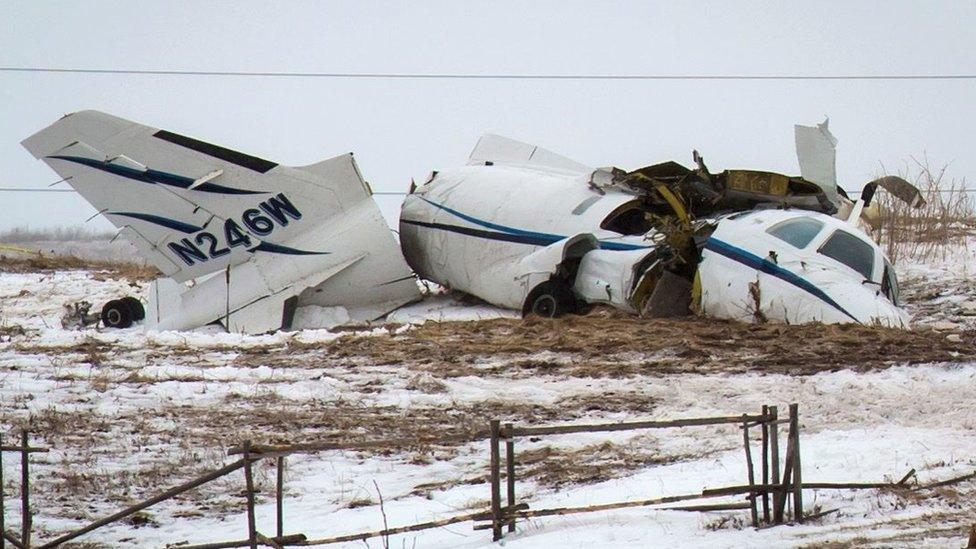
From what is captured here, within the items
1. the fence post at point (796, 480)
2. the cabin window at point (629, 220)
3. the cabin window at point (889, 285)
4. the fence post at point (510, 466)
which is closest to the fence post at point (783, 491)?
the fence post at point (796, 480)

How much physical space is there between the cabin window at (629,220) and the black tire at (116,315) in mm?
7731

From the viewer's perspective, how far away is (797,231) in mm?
18500

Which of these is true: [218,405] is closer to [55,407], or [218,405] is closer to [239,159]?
[55,407]

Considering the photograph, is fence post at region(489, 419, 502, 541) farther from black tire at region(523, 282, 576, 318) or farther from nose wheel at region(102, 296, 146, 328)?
nose wheel at region(102, 296, 146, 328)

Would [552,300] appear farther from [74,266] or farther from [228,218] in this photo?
[74,266]

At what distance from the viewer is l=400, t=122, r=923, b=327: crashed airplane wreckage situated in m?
18.0

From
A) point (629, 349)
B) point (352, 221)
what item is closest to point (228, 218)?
point (352, 221)

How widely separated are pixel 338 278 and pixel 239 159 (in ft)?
7.21

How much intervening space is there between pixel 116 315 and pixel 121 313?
0.08 metres

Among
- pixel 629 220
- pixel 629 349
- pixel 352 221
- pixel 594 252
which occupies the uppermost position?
pixel 352 221

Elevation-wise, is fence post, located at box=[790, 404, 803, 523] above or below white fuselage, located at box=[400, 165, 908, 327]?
below

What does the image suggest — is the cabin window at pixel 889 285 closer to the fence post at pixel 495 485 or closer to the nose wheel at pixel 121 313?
the fence post at pixel 495 485

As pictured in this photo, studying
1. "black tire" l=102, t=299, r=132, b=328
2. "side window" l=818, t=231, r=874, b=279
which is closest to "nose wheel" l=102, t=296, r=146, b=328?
"black tire" l=102, t=299, r=132, b=328

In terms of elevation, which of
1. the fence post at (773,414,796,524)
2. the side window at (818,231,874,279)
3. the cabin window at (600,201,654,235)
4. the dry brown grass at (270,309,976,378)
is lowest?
the fence post at (773,414,796,524)
